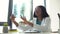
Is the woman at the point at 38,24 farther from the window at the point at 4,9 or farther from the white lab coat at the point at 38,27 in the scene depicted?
the window at the point at 4,9

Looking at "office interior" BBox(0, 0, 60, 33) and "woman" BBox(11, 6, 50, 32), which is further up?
"office interior" BBox(0, 0, 60, 33)

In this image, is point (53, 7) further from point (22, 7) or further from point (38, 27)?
point (38, 27)

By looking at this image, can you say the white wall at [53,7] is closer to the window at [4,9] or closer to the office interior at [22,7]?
the office interior at [22,7]

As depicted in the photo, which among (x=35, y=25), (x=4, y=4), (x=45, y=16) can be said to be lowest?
(x=35, y=25)

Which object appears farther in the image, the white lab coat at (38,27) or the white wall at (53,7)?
the white wall at (53,7)

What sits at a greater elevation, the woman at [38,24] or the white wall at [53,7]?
the white wall at [53,7]

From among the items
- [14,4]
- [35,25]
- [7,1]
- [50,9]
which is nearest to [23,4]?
[14,4]

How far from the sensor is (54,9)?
5.89 feet

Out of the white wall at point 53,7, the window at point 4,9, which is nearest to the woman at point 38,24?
the white wall at point 53,7

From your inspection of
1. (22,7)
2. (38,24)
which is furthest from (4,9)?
(38,24)

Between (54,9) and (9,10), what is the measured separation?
2.52ft

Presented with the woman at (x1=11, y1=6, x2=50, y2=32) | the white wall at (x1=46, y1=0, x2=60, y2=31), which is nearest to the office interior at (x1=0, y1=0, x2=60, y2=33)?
the white wall at (x1=46, y1=0, x2=60, y2=31)

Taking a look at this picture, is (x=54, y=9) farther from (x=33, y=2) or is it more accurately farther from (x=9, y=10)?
(x=9, y=10)

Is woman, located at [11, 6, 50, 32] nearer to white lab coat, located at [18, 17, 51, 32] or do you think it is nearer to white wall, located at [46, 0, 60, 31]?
white lab coat, located at [18, 17, 51, 32]
